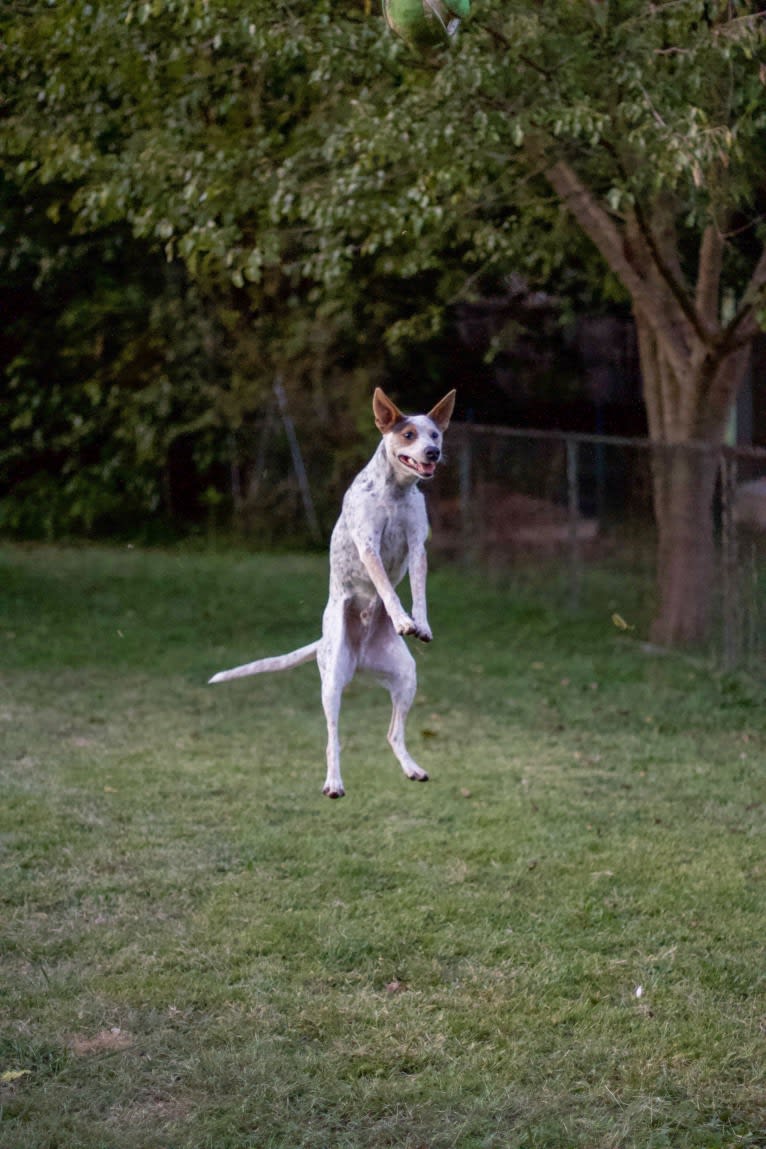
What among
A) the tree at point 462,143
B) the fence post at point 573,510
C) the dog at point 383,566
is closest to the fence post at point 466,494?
the fence post at point 573,510

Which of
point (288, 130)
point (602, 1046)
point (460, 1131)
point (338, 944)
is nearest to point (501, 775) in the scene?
point (338, 944)

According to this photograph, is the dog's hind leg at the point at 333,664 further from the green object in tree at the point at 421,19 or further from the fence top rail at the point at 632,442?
the fence top rail at the point at 632,442

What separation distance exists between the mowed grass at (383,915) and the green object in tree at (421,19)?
2.98 metres

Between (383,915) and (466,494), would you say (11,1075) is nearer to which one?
(383,915)

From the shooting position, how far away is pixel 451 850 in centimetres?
689

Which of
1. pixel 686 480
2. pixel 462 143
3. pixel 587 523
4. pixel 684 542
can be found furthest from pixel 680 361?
pixel 462 143

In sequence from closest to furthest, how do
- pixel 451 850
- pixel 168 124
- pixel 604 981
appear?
1. pixel 604 981
2. pixel 451 850
3. pixel 168 124

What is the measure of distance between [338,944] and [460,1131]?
142 centimetres

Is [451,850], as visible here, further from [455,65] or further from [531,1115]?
[455,65]

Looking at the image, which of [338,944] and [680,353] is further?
[680,353]

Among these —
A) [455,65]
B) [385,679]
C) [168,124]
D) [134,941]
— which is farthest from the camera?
[168,124]

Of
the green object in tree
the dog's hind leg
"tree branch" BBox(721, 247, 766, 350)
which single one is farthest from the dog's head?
"tree branch" BBox(721, 247, 766, 350)

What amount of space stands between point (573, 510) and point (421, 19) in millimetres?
10459

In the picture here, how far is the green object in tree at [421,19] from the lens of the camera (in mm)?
3037
